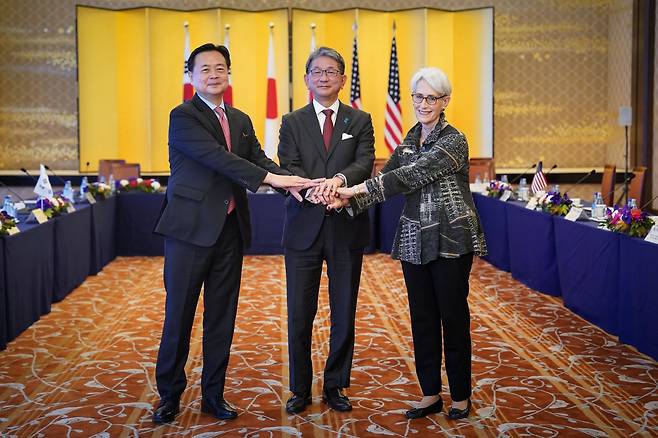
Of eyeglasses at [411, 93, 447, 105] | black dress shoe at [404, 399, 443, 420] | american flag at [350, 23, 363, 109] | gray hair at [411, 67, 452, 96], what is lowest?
black dress shoe at [404, 399, 443, 420]

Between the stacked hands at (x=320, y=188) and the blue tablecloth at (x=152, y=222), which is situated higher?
the stacked hands at (x=320, y=188)

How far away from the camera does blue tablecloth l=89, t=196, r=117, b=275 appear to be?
7.92 meters

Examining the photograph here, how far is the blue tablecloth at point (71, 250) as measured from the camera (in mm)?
6605

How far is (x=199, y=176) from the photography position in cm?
366

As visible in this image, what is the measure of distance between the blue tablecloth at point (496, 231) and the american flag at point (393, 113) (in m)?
2.66

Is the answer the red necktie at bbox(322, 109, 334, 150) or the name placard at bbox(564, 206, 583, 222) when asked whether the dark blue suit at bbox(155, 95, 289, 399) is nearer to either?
the red necktie at bbox(322, 109, 334, 150)

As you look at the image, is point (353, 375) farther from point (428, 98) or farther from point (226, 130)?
point (428, 98)

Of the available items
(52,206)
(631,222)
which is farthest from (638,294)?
(52,206)

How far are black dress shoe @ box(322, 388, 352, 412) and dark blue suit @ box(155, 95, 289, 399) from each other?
0.50 meters

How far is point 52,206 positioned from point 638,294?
4399 millimetres

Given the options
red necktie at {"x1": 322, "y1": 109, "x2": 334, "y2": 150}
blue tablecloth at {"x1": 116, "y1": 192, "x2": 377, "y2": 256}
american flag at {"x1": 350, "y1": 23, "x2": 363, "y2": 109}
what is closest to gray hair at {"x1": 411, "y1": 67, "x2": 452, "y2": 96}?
red necktie at {"x1": 322, "y1": 109, "x2": 334, "y2": 150}

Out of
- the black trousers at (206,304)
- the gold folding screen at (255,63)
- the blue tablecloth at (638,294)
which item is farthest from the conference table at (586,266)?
the gold folding screen at (255,63)

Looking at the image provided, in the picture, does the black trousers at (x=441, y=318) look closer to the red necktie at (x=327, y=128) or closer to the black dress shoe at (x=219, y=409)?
the red necktie at (x=327, y=128)

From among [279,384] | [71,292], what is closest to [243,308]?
[71,292]
